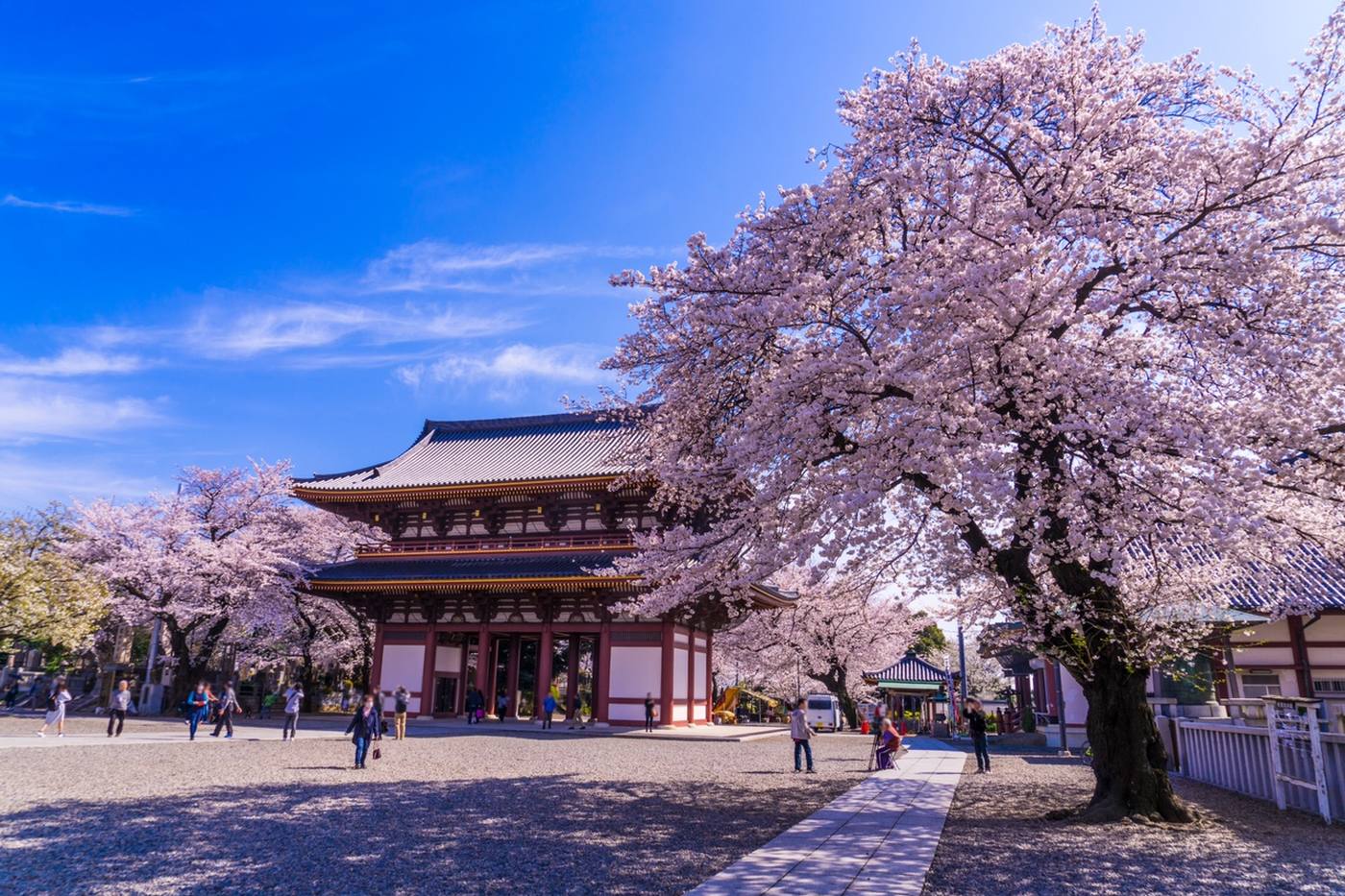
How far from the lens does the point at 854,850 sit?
846 cm

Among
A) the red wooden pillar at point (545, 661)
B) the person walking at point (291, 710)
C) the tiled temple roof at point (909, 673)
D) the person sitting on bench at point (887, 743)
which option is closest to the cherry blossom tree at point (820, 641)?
the tiled temple roof at point (909, 673)

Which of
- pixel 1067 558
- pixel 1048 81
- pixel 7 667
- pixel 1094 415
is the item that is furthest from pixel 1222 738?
pixel 7 667

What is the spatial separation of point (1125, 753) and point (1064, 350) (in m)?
5.49

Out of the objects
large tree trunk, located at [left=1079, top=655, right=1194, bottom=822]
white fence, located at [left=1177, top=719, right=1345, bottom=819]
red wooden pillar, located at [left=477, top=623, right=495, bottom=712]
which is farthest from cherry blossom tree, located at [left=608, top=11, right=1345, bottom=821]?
red wooden pillar, located at [left=477, top=623, right=495, bottom=712]

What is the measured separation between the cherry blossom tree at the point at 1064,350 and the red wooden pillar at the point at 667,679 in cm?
1483

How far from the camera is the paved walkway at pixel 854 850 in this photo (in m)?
6.80

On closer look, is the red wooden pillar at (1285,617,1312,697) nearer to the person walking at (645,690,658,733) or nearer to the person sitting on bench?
the person sitting on bench

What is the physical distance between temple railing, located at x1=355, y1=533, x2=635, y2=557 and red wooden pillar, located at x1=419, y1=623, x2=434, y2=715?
3088mm

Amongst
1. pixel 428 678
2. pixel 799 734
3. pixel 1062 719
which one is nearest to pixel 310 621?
pixel 428 678

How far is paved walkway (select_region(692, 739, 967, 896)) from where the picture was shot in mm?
6805

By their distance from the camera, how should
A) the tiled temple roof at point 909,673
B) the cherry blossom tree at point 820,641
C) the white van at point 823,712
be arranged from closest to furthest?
the white van at point 823,712
the cherry blossom tree at point 820,641
the tiled temple roof at point 909,673

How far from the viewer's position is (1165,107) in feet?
34.8

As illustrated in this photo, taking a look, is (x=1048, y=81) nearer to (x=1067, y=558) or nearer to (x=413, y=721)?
(x=1067, y=558)

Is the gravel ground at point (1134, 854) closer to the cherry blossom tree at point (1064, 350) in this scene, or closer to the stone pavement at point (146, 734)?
the cherry blossom tree at point (1064, 350)
